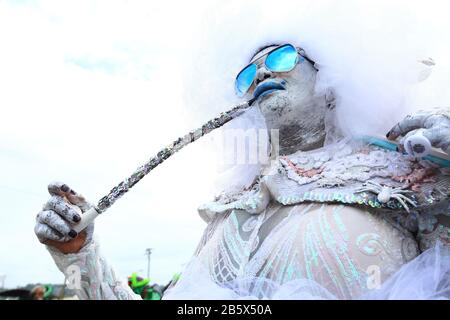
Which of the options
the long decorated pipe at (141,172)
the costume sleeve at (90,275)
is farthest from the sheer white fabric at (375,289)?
the long decorated pipe at (141,172)

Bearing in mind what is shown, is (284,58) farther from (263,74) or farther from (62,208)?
(62,208)

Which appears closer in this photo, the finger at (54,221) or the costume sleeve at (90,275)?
the finger at (54,221)

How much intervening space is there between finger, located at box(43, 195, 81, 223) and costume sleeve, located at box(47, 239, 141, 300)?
19cm

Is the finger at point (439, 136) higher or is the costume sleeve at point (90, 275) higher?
the finger at point (439, 136)

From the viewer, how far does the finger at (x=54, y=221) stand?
1556mm

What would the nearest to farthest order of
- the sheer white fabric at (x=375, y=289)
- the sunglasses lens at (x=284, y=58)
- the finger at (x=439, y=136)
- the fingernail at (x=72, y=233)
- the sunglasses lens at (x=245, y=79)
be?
1. the sheer white fabric at (x=375, y=289)
2. the finger at (x=439, y=136)
3. the fingernail at (x=72, y=233)
4. the sunglasses lens at (x=284, y=58)
5. the sunglasses lens at (x=245, y=79)

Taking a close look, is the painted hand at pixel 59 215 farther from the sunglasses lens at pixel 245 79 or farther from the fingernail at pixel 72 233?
the sunglasses lens at pixel 245 79

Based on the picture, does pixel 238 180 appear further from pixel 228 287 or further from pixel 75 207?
pixel 75 207

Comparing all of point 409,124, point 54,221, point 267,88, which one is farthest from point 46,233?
point 409,124

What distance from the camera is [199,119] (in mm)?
2312

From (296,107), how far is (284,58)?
218 mm

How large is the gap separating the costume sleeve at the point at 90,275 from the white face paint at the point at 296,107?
0.90 meters

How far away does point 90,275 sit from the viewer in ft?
5.75

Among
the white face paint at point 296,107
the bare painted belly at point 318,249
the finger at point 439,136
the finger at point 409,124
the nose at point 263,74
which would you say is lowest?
the bare painted belly at point 318,249
